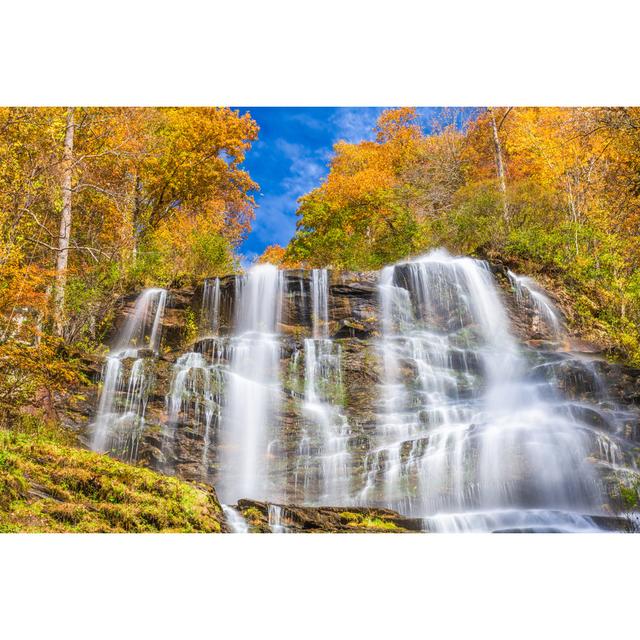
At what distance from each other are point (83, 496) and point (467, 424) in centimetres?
449

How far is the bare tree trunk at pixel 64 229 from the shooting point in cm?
763

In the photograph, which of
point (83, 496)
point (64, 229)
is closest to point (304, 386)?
point (83, 496)

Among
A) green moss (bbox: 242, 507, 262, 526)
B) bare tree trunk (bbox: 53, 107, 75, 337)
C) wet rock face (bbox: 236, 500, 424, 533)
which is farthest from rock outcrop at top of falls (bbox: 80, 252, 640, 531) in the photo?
bare tree trunk (bbox: 53, 107, 75, 337)

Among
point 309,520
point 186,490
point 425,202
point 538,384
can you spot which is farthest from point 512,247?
point 186,490

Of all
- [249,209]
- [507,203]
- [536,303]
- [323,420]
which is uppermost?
[249,209]

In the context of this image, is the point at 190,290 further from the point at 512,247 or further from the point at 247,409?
the point at 512,247

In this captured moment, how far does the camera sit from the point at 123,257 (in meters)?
9.48

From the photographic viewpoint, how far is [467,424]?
22.4 feet

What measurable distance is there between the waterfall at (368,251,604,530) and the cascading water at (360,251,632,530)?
0.01 meters

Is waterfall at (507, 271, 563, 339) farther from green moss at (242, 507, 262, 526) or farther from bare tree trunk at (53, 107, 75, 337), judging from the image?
bare tree trunk at (53, 107, 75, 337)

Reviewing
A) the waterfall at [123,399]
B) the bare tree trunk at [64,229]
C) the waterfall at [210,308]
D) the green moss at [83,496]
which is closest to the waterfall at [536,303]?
the waterfall at [210,308]

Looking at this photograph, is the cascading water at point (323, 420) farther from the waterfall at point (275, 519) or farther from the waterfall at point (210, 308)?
the waterfall at point (210, 308)

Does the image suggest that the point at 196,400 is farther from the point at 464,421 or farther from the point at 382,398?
the point at 464,421

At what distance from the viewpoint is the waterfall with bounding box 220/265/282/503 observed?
6.61 meters
